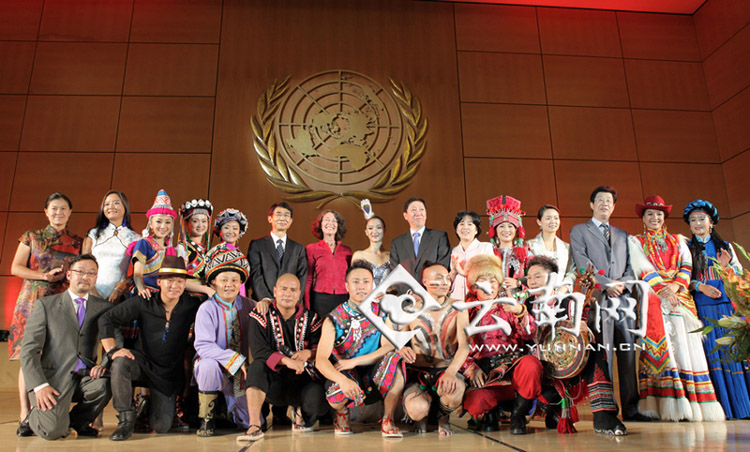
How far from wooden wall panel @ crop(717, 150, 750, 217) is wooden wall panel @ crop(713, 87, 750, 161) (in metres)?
0.09

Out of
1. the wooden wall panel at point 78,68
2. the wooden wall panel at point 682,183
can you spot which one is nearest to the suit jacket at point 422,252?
the wooden wall panel at point 682,183

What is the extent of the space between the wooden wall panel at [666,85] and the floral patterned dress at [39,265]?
5.70 meters

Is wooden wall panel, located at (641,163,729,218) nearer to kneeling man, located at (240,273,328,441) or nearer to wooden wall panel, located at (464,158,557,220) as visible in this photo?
wooden wall panel, located at (464,158,557,220)

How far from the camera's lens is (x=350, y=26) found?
5707 millimetres

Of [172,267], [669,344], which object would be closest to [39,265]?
[172,267]

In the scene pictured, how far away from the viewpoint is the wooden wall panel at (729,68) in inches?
213

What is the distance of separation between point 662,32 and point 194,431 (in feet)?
21.1

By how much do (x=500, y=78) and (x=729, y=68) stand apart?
2.47m

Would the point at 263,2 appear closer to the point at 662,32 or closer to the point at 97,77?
the point at 97,77

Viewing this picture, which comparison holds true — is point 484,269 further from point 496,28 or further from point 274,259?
point 496,28

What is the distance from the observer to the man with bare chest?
233 cm

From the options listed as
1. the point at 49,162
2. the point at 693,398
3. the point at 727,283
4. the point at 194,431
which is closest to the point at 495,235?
the point at 693,398

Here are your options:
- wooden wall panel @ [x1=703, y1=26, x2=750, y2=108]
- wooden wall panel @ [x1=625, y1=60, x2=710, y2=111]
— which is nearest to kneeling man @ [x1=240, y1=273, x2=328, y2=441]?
wooden wall panel @ [x1=625, y1=60, x2=710, y2=111]

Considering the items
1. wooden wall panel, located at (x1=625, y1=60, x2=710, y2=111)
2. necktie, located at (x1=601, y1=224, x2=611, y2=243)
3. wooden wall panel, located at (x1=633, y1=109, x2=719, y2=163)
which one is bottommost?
necktie, located at (x1=601, y1=224, x2=611, y2=243)
